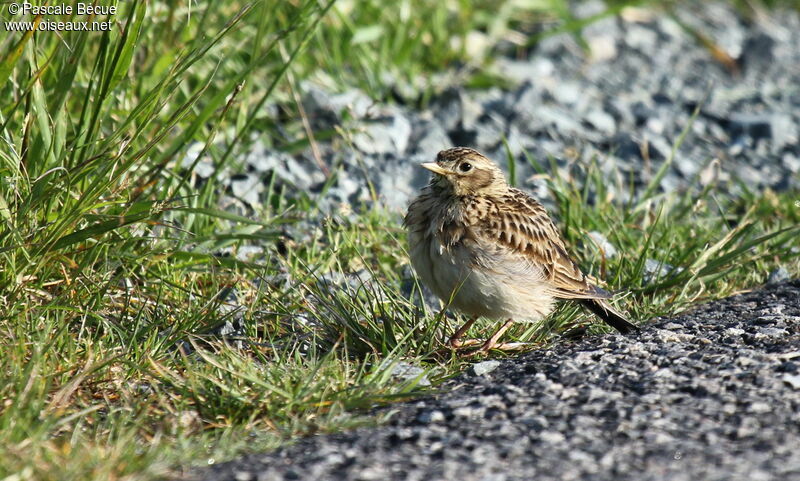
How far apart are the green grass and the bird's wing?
0.27m

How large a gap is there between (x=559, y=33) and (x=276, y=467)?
24.8ft

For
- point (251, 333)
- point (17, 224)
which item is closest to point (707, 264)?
point (251, 333)

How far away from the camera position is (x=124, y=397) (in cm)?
461

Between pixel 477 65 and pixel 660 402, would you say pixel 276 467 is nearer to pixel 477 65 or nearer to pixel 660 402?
pixel 660 402

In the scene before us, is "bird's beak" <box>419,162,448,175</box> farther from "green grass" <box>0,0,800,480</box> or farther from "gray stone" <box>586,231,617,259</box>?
"gray stone" <box>586,231,617,259</box>

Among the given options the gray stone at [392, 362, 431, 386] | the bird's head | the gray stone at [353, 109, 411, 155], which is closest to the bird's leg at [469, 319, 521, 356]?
the gray stone at [392, 362, 431, 386]

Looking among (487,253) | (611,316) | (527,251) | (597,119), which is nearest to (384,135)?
(597,119)

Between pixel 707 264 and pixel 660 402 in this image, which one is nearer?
pixel 660 402

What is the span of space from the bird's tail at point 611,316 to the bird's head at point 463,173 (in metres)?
0.86

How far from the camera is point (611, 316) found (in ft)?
18.6

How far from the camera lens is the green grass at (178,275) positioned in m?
4.33

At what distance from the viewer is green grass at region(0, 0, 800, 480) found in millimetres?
4328

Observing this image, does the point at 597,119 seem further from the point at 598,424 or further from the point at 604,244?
the point at 598,424

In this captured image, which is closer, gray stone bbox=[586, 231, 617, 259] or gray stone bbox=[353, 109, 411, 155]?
gray stone bbox=[586, 231, 617, 259]
